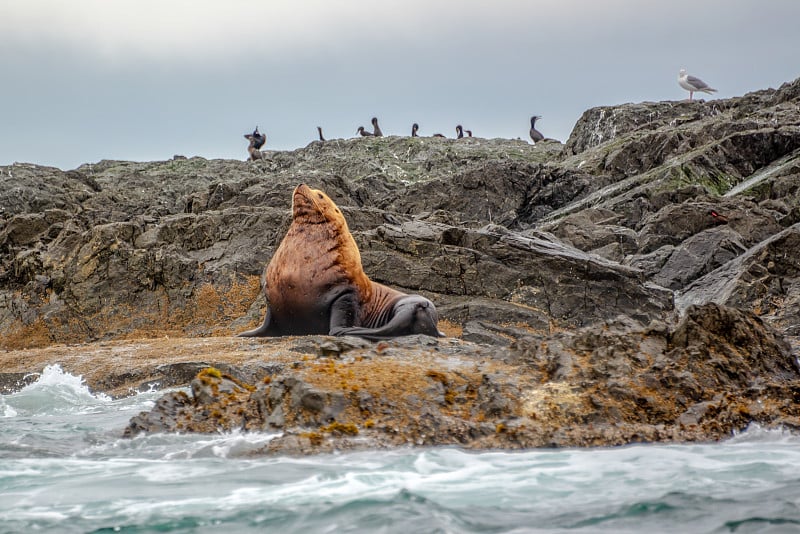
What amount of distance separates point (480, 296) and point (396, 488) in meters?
9.67

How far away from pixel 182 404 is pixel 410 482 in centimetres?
217

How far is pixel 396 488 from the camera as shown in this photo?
4.19 metres

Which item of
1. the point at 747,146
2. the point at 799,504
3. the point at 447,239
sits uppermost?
the point at 747,146

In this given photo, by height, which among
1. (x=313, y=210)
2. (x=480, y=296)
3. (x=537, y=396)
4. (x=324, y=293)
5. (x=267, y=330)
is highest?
(x=313, y=210)

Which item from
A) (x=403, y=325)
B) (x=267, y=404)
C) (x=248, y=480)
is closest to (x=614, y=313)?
(x=403, y=325)

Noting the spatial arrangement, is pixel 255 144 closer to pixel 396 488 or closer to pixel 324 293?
pixel 324 293

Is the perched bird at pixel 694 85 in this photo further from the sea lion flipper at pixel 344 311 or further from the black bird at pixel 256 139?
the sea lion flipper at pixel 344 311

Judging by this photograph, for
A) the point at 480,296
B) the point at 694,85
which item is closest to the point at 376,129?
the point at 694,85

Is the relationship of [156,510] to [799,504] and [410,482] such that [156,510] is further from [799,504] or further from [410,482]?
Answer: [799,504]

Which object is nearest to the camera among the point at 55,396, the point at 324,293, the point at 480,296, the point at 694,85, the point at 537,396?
the point at 537,396

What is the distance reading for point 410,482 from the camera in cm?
431

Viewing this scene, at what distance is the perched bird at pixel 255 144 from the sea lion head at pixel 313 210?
120 ft

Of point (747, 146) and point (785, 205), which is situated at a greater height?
point (747, 146)

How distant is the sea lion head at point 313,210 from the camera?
11117 millimetres
